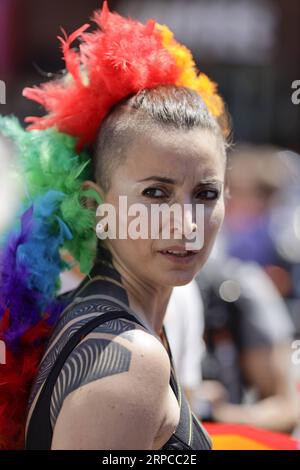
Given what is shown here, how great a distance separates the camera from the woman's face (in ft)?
5.56

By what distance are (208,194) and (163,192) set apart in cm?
13

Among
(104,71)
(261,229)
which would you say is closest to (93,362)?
(104,71)

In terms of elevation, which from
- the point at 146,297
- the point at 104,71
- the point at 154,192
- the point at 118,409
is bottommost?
the point at 118,409

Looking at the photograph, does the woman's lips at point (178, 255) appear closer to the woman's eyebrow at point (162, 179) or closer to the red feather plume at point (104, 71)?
the woman's eyebrow at point (162, 179)

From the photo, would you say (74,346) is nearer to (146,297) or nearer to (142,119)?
(146,297)

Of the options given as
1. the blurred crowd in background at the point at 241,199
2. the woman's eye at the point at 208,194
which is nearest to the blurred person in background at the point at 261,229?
the blurred crowd in background at the point at 241,199

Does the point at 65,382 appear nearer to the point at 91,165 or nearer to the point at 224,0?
the point at 91,165

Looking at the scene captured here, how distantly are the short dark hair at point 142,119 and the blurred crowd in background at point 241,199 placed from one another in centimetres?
29

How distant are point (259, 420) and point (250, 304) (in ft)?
1.81

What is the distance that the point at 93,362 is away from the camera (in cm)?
146

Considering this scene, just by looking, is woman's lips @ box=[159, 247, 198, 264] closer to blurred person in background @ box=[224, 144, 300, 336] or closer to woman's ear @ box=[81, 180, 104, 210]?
woman's ear @ box=[81, 180, 104, 210]

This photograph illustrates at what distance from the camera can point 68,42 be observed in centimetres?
195

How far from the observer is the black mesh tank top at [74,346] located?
1.55m

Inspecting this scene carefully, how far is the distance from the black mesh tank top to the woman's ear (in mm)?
177
